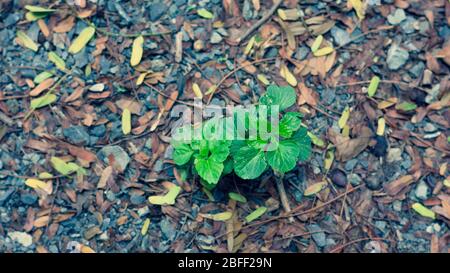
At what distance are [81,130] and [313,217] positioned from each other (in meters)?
0.86

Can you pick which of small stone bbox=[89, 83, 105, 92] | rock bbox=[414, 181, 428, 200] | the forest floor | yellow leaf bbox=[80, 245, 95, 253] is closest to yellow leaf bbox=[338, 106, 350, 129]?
the forest floor

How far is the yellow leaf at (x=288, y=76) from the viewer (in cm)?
210

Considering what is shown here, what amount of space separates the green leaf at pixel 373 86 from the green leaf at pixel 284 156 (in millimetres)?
425

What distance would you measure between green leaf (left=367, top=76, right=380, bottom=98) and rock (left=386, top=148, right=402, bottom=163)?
0.69ft

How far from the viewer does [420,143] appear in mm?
2062

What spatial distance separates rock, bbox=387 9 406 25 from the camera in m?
2.14

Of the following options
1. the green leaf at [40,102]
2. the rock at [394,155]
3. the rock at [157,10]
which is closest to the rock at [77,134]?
the green leaf at [40,102]

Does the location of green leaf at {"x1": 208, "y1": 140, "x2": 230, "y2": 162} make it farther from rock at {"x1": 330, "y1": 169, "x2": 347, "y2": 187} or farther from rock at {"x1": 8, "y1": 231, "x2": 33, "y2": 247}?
rock at {"x1": 8, "y1": 231, "x2": 33, "y2": 247}

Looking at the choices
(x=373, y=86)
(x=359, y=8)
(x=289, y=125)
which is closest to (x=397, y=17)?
(x=359, y=8)

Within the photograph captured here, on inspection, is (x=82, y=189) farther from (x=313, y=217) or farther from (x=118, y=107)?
(x=313, y=217)

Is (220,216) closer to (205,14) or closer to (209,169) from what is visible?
(209,169)

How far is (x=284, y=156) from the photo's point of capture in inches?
71.9
